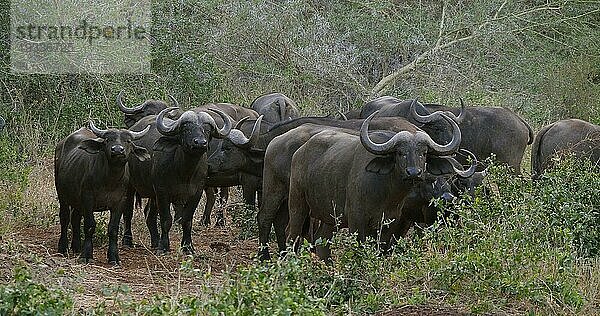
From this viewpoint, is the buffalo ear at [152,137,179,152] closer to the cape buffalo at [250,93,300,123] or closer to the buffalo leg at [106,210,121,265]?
the buffalo leg at [106,210,121,265]

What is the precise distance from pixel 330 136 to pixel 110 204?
2897mm

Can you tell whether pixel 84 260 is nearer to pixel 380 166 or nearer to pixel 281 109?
pixel 380 166

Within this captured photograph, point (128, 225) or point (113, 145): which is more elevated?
point (113, 145)

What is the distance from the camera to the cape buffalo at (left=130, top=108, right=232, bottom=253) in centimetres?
1254

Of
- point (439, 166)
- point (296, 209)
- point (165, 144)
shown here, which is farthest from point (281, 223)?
point (439, 166)

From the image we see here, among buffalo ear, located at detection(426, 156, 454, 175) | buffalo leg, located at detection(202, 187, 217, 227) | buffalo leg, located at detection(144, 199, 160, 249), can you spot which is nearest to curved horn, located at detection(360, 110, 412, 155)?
buffalo ear, located at detection(426, 156, 454, 175)

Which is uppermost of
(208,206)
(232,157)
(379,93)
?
(232,157)

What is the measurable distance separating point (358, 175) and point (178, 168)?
379cm

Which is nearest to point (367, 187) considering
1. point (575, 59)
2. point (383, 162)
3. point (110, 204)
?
point (383, 162)

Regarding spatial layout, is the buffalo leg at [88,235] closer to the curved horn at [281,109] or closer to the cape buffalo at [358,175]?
the cape buffalo at [358,175]

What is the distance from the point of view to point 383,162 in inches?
369

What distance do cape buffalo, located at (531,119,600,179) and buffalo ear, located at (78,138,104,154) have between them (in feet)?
21.1

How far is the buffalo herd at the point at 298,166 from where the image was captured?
31.3 feet

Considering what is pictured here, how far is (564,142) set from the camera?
15.1m
